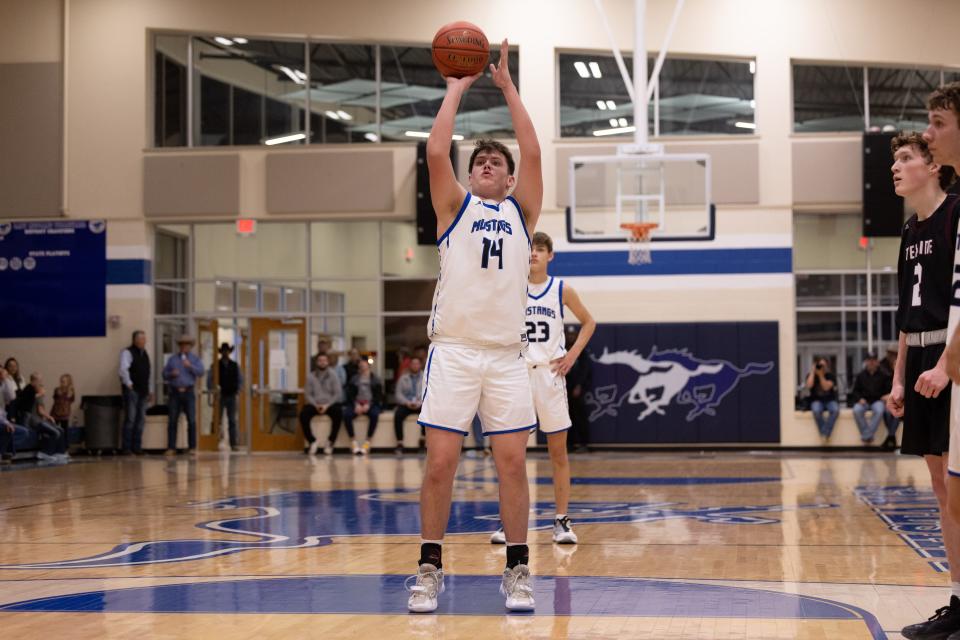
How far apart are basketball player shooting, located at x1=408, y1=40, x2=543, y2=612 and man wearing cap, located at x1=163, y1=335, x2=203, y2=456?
14723 mm

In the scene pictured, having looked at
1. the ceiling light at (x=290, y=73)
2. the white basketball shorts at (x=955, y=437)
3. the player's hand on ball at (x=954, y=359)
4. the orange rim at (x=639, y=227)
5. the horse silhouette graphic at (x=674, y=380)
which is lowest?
the horse silhouette graphic at (x=674, y=380)

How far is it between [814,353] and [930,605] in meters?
15.0

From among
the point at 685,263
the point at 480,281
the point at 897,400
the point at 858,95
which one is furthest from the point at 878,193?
the point at 480,281

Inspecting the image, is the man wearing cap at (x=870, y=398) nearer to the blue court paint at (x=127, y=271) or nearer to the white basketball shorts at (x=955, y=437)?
the blue court paint at (x=127, y=271)

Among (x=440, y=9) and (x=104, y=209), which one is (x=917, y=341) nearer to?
(x=440, y=9)

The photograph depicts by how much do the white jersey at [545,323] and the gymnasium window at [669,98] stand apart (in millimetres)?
12470

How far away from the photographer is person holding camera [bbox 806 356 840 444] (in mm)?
18984

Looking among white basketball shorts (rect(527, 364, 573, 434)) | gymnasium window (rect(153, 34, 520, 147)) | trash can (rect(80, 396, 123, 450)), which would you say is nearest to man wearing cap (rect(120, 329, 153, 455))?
trash can (rect(80, 396, 123, 450))

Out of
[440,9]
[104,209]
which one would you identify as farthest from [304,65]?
[104,209]

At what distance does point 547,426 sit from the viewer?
7.46 m

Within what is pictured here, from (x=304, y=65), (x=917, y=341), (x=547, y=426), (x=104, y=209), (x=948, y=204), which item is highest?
(x=304, y=65)

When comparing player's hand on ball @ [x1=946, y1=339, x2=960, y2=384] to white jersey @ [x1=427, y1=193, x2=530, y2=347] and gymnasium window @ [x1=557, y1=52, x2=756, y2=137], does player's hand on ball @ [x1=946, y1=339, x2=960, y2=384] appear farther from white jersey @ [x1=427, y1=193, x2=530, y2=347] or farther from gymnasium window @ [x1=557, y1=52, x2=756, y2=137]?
gymnasium window @ [x1=557, y1=52, x2=756, y2=137]

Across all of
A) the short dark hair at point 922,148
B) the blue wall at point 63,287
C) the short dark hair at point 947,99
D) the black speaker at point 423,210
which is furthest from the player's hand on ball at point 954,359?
the blue wall at point 63,287

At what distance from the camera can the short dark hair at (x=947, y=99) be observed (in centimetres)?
397
